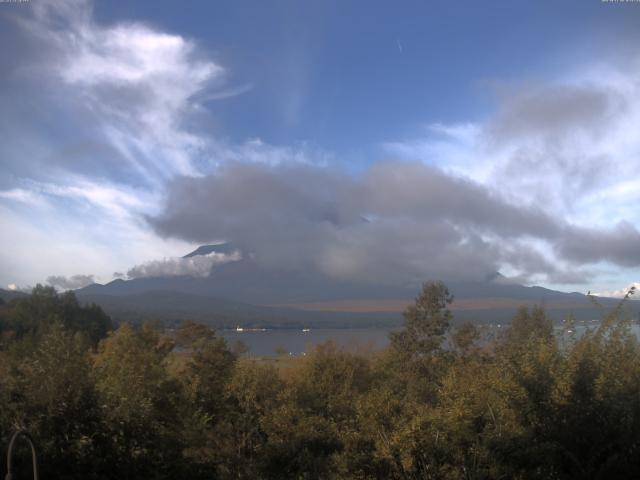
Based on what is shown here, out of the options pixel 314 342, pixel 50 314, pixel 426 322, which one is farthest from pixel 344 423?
pixel 50 314

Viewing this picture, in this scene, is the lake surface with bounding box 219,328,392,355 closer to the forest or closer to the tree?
the tree

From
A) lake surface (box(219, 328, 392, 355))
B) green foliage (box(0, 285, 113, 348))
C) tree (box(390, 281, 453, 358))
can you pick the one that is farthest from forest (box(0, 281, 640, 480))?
green foliage (box(0, 285, 113, 348))

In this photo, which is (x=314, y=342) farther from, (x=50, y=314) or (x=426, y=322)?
(x=50, y=314)

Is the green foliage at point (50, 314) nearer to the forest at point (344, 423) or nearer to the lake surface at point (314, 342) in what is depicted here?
the lake surface at point (314, 342)

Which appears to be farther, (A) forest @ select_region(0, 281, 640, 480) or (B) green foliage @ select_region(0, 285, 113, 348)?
(B) green foliage @ select_region(0, 285, 113, 348)

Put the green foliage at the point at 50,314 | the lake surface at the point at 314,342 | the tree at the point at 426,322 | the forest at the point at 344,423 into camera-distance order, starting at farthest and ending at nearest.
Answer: the green foliage at the point at 50,314, the tree at the point at 426,322, the lake surface at the point at 314,342, the forest at the point at 344,423

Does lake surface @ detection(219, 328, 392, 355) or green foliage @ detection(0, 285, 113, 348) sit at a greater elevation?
green foliage @ detection(0, 285, 113, 348)

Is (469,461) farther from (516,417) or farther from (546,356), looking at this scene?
(546,356)

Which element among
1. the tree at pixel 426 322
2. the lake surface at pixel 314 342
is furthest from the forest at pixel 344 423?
the tree at pixel 426 322

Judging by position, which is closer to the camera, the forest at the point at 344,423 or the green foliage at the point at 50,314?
the forest at the point at 344,423

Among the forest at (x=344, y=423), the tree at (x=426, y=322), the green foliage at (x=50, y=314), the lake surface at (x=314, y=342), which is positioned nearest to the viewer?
the forest at (x=344, y=423)

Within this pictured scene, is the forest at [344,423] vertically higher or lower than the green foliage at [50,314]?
lower

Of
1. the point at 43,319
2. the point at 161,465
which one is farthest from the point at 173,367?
the point at 43,319

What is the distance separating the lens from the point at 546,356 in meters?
10.2
